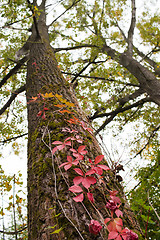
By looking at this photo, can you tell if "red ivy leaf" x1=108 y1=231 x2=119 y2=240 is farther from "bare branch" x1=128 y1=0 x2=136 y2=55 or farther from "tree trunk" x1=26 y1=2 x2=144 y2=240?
"bare branch" x1=128 y1=0 x2=136 y2=55

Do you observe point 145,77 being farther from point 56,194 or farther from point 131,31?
point 56,194

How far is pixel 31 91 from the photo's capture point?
8.11 feet

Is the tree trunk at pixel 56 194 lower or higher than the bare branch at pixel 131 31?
lower

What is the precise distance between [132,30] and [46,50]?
526 centimetres

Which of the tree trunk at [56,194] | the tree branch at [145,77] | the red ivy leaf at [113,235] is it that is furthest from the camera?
the tree branch at [145,77]

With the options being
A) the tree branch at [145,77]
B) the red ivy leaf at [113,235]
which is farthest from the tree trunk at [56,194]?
the tree branch at [145,77]

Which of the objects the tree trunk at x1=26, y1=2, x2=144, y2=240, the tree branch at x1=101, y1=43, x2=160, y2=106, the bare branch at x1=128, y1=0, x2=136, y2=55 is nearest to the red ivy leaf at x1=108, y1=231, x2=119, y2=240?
the tree trunk at x1=26, y1=2, x2=144, y2=240

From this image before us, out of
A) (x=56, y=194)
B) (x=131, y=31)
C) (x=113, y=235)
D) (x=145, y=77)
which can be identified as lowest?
(x=113, y=235)

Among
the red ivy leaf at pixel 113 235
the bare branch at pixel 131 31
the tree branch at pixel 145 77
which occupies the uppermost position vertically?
the bare branch at pixel 131 31

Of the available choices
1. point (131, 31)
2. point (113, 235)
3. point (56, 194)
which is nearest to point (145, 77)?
point (131, 31)

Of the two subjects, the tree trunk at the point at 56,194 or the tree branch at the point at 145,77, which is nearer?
the tree trunk at the point at 56,194

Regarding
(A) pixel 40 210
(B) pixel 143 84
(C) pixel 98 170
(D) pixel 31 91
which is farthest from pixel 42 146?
(B) pixel 143 84

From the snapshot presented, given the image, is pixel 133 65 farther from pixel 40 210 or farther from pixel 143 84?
pixel 40 210

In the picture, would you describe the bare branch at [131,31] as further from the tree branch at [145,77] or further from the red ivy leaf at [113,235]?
the red ivy leaf at [113,235]
